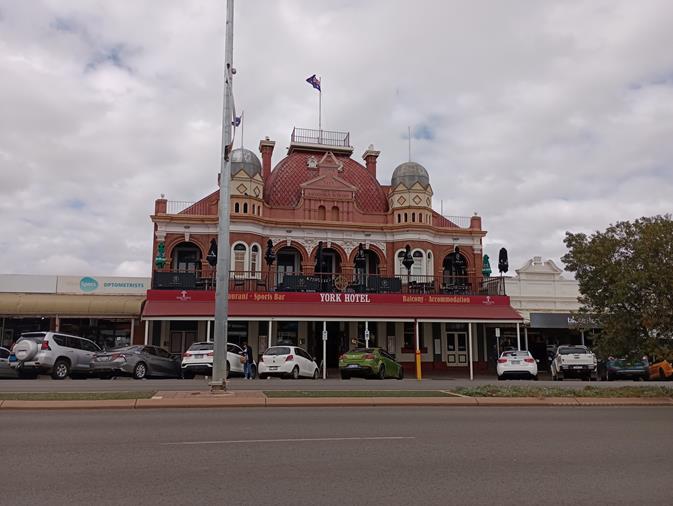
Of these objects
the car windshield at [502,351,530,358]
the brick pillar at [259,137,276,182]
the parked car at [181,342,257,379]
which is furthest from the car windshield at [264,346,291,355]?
the brick pillar at [259,137,276,182]

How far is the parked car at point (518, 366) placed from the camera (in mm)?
26125

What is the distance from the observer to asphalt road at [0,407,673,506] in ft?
20.5

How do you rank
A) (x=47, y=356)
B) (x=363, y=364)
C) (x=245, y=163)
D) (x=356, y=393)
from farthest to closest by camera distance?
(x=245, y=163) → (x=363, y=364) → (x=47, y=356) → (x=356, y=393)

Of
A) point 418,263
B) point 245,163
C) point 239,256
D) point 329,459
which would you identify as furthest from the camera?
point 418,263

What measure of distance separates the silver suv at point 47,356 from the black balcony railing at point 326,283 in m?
8.39

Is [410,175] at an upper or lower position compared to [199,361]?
upper

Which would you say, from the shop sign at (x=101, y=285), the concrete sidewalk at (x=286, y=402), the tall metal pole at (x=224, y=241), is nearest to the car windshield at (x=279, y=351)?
the concrete sidewalk at (x=286, y=402)

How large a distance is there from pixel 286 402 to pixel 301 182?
92.0 feet

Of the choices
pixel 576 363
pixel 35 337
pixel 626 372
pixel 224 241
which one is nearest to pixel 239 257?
pixel 35 337

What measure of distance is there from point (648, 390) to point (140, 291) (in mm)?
28438

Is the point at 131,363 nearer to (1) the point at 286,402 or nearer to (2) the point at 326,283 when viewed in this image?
(1) the point at 286,402

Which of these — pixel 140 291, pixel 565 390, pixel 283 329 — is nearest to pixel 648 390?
pixel 565 390

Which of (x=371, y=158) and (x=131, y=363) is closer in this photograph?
(x=131, y=363)

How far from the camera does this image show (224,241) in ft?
50.9
